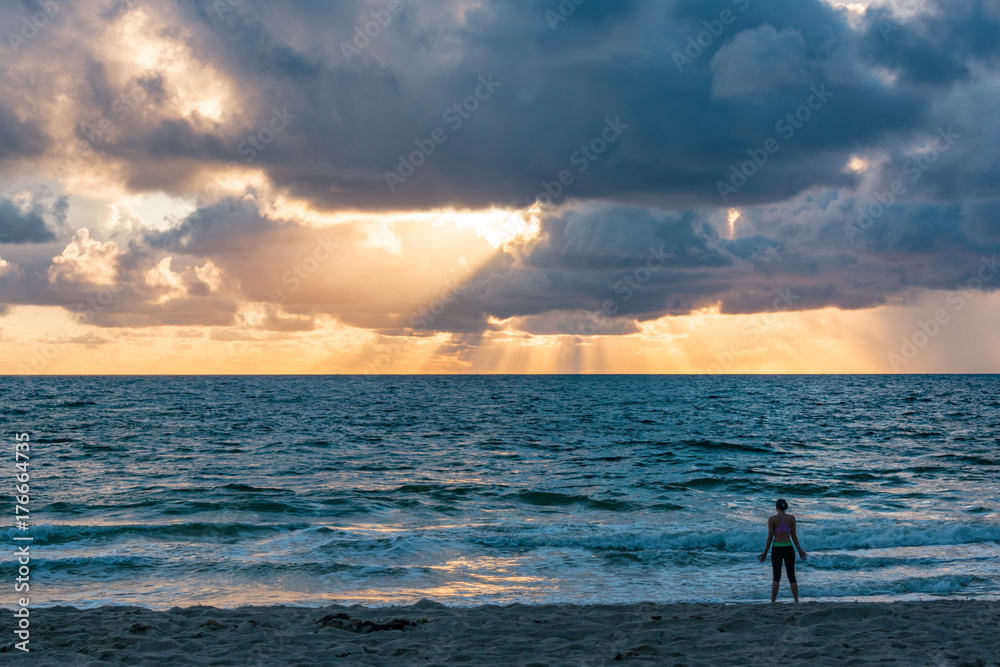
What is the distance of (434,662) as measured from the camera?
10.8m

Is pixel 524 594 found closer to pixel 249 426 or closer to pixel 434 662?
pixel 434 662

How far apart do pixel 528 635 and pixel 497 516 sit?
13.5 meters

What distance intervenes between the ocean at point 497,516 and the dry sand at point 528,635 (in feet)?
6.74

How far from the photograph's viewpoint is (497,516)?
25.6 m

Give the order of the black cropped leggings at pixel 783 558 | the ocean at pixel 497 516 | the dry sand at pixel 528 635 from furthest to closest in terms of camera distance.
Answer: the ocean at pixel 497 516, the black cropped leggings at pixel 783 558, the dry sand at pixel 528 635

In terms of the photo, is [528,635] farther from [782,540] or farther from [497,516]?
[497,516]

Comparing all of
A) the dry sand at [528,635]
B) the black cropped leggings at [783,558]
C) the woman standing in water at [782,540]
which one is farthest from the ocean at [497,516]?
the dry sand at [528,635]

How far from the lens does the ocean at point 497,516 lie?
56.0 feet

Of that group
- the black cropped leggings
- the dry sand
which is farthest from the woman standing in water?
the dry sand

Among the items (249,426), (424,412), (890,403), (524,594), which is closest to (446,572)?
(524,594)

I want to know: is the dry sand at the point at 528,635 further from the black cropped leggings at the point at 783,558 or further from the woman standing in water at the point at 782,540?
the woman standing in water at the point at 782,540

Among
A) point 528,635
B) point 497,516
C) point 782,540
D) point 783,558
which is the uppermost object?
point 782,540

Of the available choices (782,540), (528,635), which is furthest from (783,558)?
(528,635)

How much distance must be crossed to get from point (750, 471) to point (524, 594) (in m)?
24.1
